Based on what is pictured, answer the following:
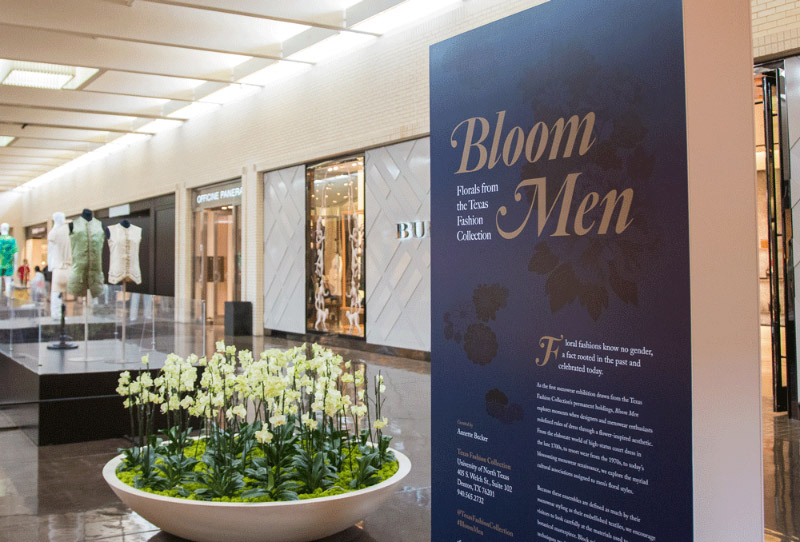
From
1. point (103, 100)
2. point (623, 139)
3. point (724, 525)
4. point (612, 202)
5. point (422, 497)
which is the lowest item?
point (422, 497)

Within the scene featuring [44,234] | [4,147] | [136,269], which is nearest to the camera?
[136,269]

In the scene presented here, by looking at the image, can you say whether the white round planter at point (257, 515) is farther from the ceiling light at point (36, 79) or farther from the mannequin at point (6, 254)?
the ceiling light at point (36, 79)

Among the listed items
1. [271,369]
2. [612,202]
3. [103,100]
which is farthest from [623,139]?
[103,100]

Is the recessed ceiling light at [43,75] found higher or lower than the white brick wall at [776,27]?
higher

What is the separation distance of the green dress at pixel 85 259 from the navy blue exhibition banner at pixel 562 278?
22.5ft

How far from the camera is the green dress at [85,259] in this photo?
841 cm

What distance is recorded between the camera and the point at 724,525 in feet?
6.02

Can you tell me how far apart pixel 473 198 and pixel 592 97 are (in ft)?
1.90

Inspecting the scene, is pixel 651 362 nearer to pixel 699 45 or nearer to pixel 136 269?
pixel 699 45

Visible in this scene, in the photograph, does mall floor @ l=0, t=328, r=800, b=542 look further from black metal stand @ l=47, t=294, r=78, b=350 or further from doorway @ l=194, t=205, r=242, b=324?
doorway @ l=194, t=205, r=242, b=324

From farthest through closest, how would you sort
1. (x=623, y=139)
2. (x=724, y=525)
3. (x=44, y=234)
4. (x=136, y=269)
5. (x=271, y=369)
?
(x=44, y=234), (x=136, y=269), (x=271, y=369), (x=623, y=139), (x=724, y=525)

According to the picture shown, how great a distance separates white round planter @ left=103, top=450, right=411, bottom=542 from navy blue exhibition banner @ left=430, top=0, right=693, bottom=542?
0.81m

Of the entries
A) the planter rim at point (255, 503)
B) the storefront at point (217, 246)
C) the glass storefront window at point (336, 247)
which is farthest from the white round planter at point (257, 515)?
the storefront at point (217, 246)

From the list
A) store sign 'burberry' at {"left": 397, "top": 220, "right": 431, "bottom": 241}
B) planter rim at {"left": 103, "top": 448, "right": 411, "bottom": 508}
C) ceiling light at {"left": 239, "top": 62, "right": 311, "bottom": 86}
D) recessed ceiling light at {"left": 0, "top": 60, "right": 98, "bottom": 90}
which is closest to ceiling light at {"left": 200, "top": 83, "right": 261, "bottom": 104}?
ceiling light at {"left": 239, "top": 62, "right": 311, "bottom": 86}
